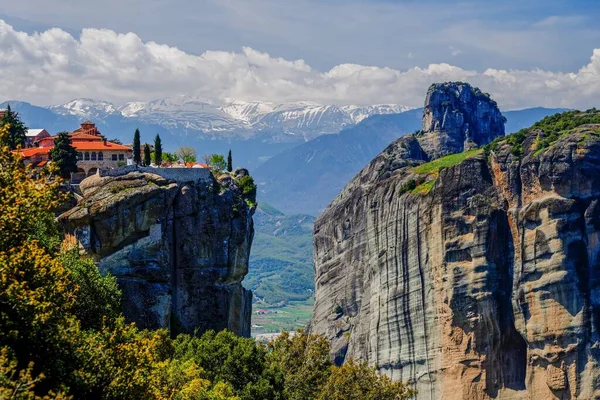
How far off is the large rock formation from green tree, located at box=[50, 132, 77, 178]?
38.1m

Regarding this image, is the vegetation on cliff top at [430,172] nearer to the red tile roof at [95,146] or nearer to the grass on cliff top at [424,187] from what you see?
the grass on cliff top at [424,187]

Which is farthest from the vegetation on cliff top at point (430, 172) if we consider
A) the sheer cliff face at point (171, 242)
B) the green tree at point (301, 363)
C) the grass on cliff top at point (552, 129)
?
the green tree at point (301, 363)

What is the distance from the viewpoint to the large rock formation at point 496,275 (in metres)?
102

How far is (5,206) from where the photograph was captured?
28.9 m

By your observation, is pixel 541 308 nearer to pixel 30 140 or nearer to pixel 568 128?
pixel 568 128

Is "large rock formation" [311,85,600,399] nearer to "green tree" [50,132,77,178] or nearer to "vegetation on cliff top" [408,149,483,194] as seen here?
"vegetation on cliff top" [408,149,483,194]

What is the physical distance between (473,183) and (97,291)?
73472 mm

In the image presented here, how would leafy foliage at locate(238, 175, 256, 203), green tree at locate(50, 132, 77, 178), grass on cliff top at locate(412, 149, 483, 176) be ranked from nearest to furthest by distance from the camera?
1. green tree at locate(50, 132, 77, 178)
2. leafy foliage at locate(238, 175, 256, 203)
3. grass on cliff top at locate(412, 149, 483, 176)

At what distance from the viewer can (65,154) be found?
76.0m

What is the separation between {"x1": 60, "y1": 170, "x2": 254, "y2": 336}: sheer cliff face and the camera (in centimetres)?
6862

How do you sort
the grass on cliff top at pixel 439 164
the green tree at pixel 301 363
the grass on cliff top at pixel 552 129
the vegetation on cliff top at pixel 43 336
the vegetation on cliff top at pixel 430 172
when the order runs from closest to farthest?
the vegetation on cliff top at pixel 43 336
the green tree at pixel 301 363
the grass on cliff top at pixel 552 129
the vegetation on cliff top at pixel 430 172
the grass on cliff top at pixel 439 164

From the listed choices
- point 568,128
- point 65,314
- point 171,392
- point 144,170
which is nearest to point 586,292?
point 568,128

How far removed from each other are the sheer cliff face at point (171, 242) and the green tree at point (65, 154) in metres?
3.64

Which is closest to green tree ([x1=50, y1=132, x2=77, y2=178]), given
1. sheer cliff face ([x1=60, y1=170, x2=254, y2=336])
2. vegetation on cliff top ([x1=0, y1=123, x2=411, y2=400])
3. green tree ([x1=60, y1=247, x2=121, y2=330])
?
sheer cliff face ([x1=60, y1=170, x2=254, y2=336])
